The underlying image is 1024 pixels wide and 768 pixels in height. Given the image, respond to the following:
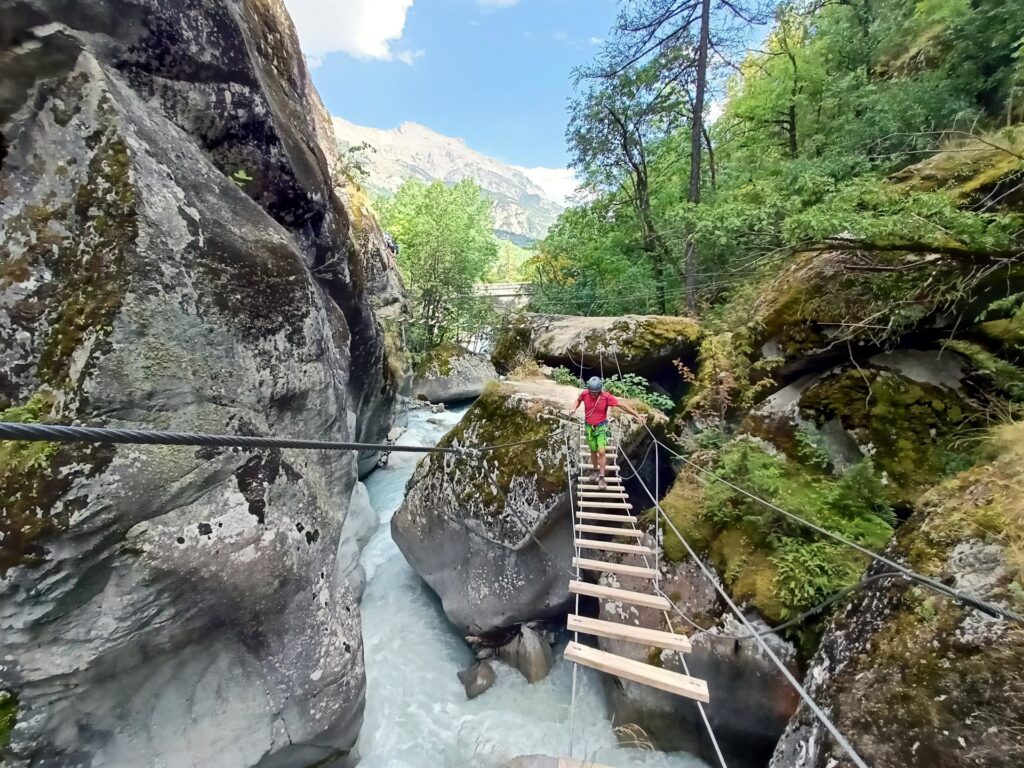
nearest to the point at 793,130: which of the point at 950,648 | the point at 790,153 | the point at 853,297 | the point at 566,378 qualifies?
the point at 790,153

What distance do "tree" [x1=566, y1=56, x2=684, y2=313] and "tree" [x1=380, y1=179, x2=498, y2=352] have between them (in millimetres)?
8967

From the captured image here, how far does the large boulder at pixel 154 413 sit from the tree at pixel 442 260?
53.5ft

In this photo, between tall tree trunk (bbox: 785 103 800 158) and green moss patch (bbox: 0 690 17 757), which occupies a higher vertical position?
tall tree trunk (bbox: 785 103 800 158)

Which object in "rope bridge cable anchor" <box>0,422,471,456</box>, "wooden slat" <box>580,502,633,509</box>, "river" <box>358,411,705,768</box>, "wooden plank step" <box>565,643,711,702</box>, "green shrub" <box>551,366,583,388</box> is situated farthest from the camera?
"green shrub" <box>551,366,583,388</box>

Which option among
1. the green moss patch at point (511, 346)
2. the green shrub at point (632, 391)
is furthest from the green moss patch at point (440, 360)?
the green shrub at point (632, 391)

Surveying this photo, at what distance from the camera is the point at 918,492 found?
180 inches

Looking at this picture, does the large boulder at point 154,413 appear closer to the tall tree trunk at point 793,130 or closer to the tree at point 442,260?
the tall tree trunk at point 793,130

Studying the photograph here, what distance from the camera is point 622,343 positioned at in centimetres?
877

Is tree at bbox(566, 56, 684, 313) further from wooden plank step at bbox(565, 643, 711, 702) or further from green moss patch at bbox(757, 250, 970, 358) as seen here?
wooden plank step at bbox(565, 643, 711, 702)

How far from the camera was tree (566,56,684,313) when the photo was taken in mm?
11148

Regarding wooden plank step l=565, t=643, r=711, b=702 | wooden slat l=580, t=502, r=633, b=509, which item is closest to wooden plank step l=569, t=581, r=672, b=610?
wooden plank step l=565, t=643, r=711, b=702

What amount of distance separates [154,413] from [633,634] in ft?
13.9

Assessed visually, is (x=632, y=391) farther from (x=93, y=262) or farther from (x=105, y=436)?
(x=105, y=436)

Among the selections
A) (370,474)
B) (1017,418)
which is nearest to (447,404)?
(370,474)
